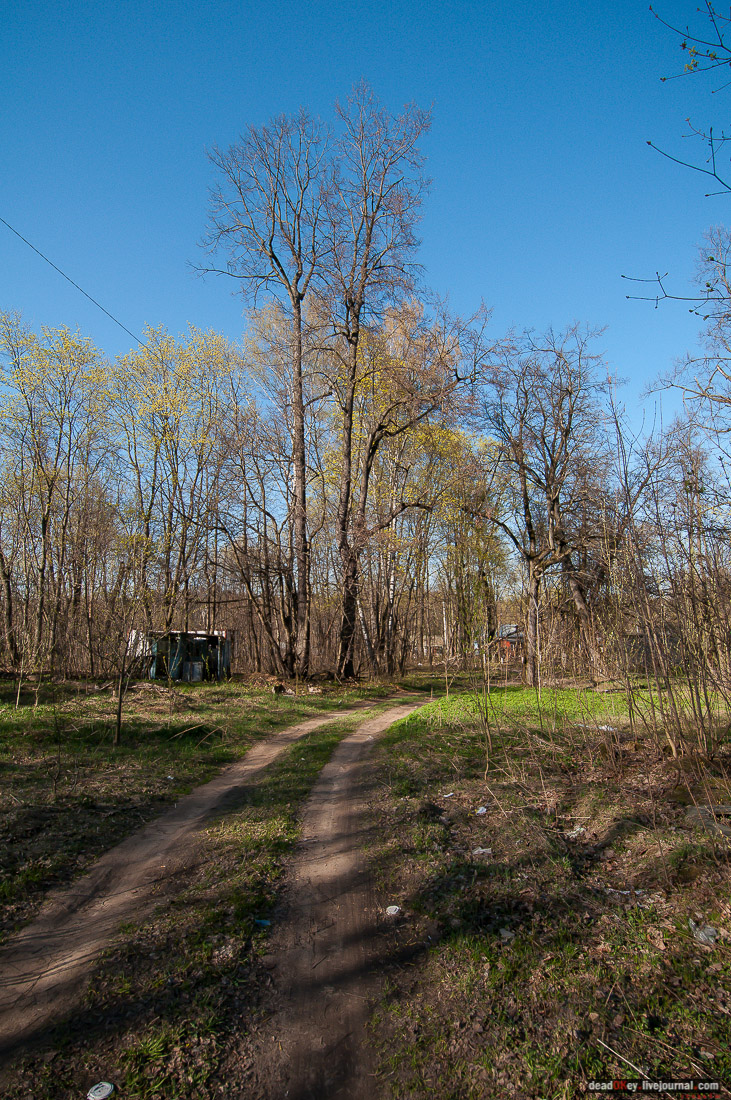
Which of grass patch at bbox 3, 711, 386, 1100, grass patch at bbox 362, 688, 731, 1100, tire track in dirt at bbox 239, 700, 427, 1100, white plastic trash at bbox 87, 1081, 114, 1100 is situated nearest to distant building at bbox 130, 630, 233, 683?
grass patch at bbox 362, 688, 731, 1100

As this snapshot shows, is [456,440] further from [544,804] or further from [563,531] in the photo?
[544,804]

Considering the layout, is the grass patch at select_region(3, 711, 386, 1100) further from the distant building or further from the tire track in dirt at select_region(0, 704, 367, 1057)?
the distant building

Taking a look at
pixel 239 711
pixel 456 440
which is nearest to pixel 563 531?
pixel 456 440

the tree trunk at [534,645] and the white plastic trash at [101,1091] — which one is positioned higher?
the tree trunk at [534,645]

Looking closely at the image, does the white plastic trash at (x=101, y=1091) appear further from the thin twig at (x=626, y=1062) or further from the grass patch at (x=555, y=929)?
the thin twig at (x=626, y=1062)

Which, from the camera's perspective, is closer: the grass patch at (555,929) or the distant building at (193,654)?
the grass patch at (555,929)

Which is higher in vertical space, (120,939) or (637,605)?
(637,605)

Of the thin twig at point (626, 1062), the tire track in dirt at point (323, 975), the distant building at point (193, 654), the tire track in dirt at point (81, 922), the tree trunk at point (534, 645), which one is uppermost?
the tree trunk at point (534, 645)

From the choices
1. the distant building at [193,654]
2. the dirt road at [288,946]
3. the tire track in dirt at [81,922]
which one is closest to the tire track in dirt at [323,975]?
the dirt road at [288,946]

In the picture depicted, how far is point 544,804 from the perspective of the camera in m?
5.74

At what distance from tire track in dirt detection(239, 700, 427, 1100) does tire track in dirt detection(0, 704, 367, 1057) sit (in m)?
1.10

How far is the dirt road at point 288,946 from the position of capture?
273 cm

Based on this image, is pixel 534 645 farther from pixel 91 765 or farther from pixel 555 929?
pixel 91 765

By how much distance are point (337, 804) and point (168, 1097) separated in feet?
13.0
